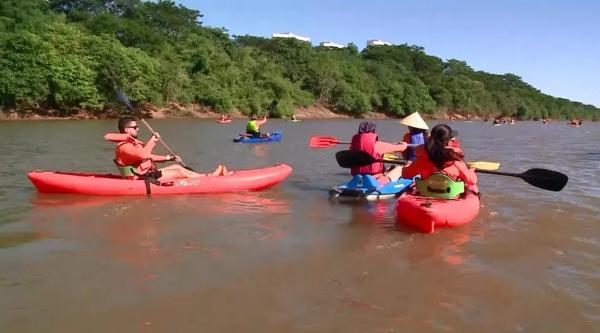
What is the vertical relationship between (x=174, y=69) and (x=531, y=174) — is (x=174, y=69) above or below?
above

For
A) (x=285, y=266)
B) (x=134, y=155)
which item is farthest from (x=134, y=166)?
(x=285, y=266)

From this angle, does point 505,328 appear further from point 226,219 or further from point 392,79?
point 392,79

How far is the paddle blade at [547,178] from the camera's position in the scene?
20.6 feet

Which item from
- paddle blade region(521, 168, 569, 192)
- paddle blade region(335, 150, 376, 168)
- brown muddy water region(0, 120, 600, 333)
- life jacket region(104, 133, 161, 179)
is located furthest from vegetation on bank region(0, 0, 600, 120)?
paddle blade region(521, 168, 569, 192)

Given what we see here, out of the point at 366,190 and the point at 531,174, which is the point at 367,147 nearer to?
the point at 366,190

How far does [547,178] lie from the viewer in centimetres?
639

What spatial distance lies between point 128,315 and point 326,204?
13.3 ft

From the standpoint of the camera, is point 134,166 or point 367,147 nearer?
point 367,147

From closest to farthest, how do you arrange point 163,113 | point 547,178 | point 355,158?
point 547,178, point 355,158, point 163,113

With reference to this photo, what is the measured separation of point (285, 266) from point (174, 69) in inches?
1363

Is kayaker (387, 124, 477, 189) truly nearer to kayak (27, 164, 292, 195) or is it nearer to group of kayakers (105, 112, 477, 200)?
group of kayakers (105, 112, 477, 200)

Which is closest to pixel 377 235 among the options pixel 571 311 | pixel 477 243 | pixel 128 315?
→ pixel 477 243

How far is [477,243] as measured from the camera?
5.31 metres

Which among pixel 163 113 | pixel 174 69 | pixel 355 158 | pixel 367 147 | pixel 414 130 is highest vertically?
pixel 174 69
